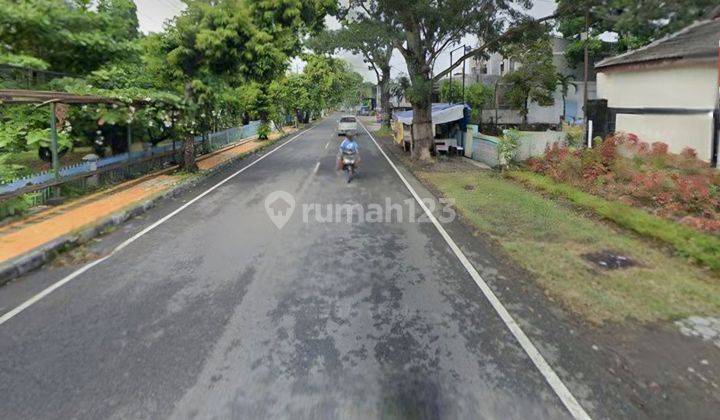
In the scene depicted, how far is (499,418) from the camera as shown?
3.49 metres

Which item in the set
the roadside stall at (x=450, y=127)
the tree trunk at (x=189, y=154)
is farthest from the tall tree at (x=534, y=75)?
the tree trunk at (x=189, y=154)

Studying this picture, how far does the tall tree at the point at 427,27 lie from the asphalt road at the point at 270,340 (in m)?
12.0

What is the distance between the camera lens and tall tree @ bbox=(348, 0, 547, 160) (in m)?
17.4

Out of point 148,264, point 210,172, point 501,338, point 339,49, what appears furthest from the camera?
point 339,49

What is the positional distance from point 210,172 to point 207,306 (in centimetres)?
1257

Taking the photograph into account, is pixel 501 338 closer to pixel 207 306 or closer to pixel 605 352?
pixel 605 352

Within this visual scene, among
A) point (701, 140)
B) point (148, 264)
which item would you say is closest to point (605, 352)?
point (148, 264)

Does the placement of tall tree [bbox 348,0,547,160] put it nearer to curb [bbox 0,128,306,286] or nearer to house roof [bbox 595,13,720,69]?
house roof [bbox 595,13,720,69]

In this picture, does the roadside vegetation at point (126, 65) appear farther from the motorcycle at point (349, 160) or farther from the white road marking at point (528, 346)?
the white road marking at point (528, 346)

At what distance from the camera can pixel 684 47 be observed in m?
12.0

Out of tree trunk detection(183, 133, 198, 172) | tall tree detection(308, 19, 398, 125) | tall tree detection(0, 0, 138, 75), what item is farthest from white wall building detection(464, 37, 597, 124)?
tall tree detection(0, 0, 138, 75)

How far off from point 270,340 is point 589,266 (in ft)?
15.6

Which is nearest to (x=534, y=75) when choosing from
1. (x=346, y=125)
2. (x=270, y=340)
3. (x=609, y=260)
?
(x=346, y=125)

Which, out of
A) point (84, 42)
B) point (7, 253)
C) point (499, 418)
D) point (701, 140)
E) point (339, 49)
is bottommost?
point (499, 418)
